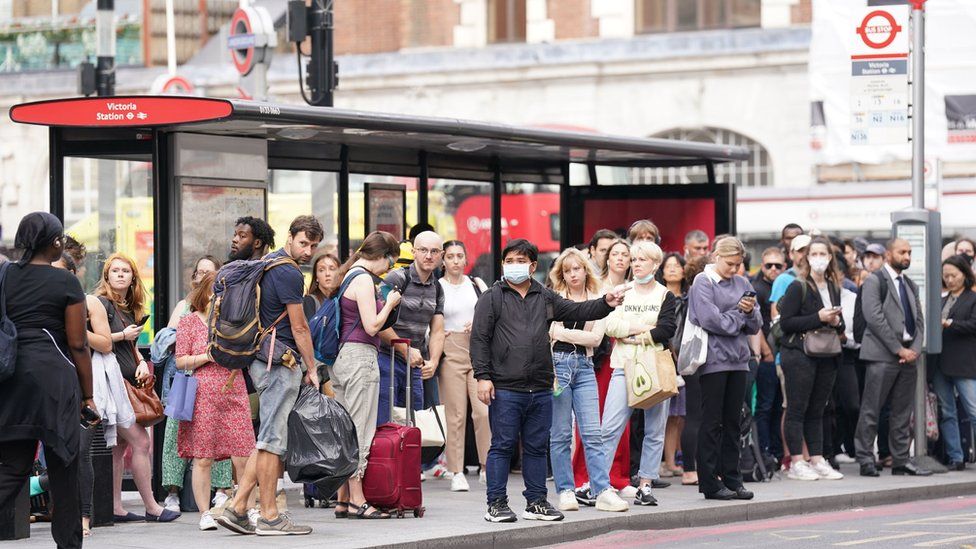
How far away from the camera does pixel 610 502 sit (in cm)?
1163

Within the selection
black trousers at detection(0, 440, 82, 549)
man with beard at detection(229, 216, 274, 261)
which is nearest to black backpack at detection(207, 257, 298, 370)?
man with beard at detection(229, 216, 274, 261)

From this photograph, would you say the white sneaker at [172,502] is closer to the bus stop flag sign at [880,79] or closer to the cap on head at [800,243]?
the cap on head at [800,243]

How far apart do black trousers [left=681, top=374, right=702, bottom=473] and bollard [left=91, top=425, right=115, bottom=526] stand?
15.3 ft

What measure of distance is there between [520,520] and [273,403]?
1.85m

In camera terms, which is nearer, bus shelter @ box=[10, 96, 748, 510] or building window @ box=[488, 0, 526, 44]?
bus shelter @ box=[10, 96, 748, 510]

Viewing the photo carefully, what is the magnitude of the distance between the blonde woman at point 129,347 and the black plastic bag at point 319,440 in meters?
1.16

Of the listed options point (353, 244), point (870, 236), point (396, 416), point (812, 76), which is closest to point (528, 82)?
point (812, 76)

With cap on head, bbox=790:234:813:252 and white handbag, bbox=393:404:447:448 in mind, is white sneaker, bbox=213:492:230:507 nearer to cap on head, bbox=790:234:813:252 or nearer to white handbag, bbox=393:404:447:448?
white handbag, bbox=393:404:447:448

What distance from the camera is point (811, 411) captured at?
46.1ft

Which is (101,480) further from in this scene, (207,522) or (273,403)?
(273,403)

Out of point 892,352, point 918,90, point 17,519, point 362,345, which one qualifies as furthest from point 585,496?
point 918,90

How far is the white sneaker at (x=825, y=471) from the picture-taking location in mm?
14188

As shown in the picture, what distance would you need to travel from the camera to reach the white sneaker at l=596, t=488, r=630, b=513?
11.6m

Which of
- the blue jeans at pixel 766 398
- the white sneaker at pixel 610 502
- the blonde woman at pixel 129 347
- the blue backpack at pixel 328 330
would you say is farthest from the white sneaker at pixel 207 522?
the blue jeans at pixel 766 398
